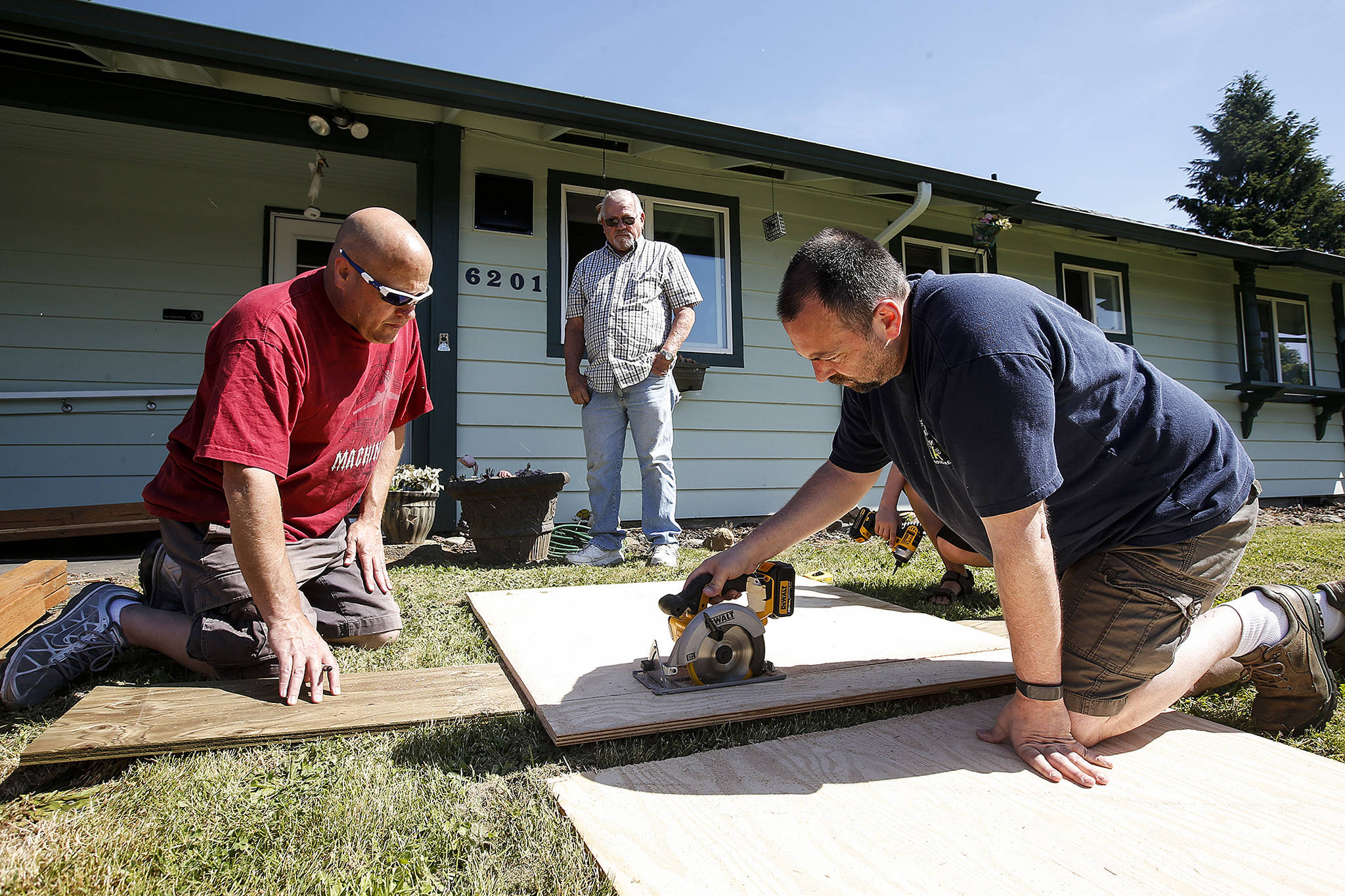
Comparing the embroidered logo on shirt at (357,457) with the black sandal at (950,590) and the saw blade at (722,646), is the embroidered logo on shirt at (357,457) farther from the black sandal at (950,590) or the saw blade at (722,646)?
the black sandal at (950,590)

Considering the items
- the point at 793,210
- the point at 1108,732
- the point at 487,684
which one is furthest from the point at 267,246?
the point at 1108,732

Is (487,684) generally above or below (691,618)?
below

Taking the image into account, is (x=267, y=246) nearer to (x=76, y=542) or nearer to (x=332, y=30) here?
(x=332, y=30)

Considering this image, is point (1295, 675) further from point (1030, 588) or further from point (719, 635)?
point (719, 635)

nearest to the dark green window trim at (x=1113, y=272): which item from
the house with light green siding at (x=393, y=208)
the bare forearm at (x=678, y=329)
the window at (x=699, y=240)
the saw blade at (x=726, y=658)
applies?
the house with light green siding at (x=393, y=208)

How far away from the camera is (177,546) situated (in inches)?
81.1

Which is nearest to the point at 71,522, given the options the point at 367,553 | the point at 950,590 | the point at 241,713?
the point at 367,553

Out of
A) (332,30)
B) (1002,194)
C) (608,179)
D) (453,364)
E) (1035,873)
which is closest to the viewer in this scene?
(1035,873)

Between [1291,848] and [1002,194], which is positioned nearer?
[1291,848]

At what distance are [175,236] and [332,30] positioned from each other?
2.35 meters

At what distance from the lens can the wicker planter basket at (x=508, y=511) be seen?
391 centimetres

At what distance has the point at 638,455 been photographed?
4184 millimetres

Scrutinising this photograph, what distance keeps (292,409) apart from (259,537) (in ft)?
1.31

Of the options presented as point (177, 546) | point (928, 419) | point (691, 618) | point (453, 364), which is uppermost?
point (453, 364)
